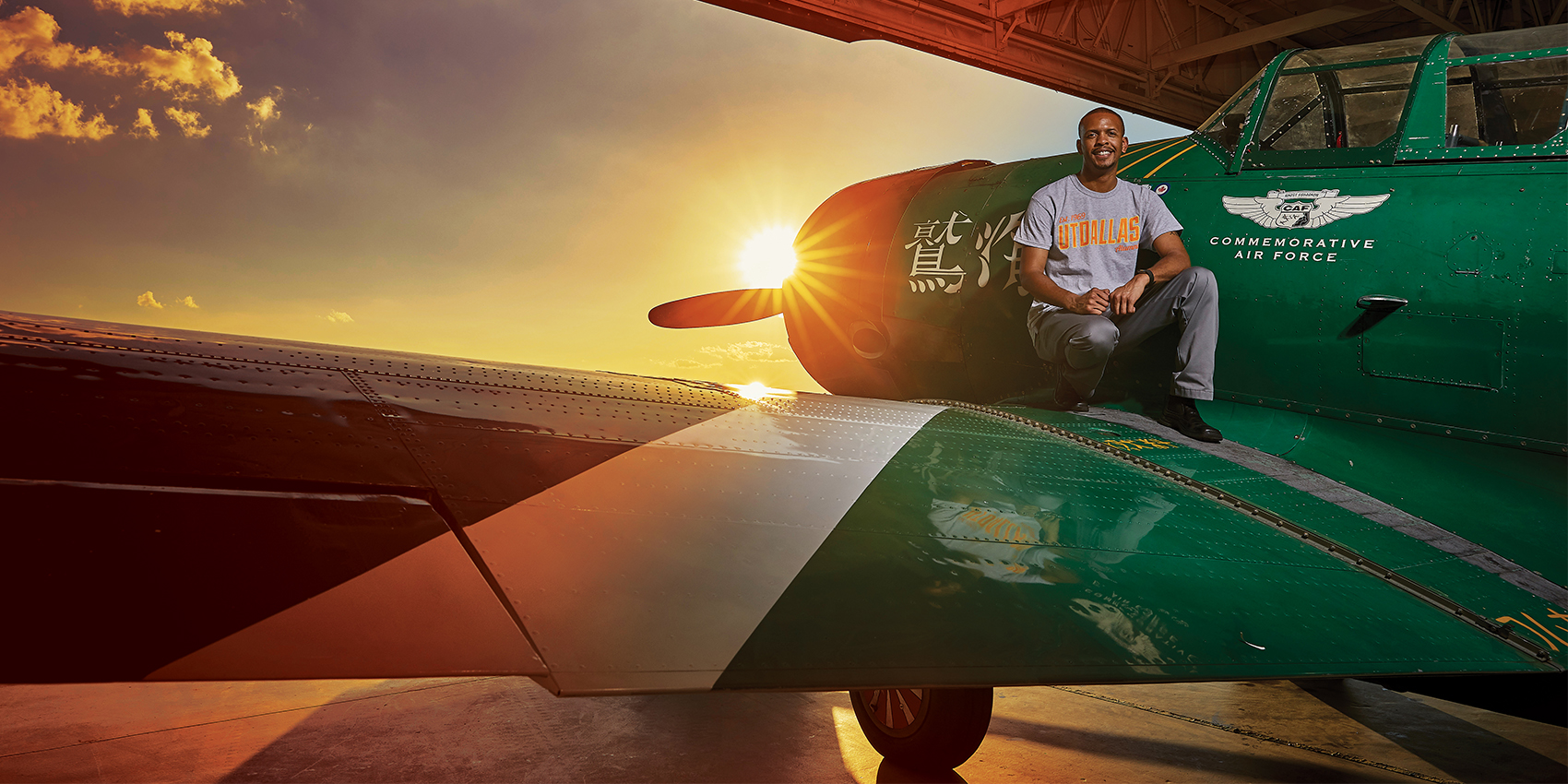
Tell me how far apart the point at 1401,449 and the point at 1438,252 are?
729 mm

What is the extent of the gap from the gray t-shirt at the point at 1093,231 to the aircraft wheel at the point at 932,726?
1.79m

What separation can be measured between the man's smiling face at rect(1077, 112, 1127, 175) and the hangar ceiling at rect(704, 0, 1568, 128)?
19.5 feet

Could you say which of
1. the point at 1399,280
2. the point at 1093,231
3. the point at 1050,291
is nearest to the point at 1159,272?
the point at 1093,231

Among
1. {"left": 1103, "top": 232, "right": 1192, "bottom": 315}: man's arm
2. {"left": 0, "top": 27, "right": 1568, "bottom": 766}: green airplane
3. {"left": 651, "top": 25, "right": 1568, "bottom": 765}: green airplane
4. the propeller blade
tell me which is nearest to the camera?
{"left": 0, "top": 27, "right": 1568, "bottom": 766}: green airplane

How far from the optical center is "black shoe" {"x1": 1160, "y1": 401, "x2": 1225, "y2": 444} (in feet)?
11.5

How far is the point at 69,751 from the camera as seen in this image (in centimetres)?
355

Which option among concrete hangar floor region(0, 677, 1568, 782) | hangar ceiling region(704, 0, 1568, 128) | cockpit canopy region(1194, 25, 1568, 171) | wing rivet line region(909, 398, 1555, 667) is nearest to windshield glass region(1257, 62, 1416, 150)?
cockpit canopy region(1194, 25, 1568, 171)

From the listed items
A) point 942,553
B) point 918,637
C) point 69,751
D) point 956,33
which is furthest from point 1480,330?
point 956,33

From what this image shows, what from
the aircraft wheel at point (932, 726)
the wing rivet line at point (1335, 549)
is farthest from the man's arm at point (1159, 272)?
the aircraft wheel at point (932, 726)

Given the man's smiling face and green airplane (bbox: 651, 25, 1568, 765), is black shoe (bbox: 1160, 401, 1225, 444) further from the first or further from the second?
the man's smiling face

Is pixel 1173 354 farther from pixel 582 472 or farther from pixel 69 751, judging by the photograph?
pixel 69 751

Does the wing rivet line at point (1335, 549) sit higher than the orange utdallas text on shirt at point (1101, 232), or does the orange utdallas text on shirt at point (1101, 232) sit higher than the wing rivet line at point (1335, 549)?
the orange utdallas text on shirt at point (1101, 232)

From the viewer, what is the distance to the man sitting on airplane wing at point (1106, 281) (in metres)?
3.54

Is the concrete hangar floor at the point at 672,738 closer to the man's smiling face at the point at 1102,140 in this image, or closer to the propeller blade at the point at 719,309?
the man's smiling face at the point at 1102,140
